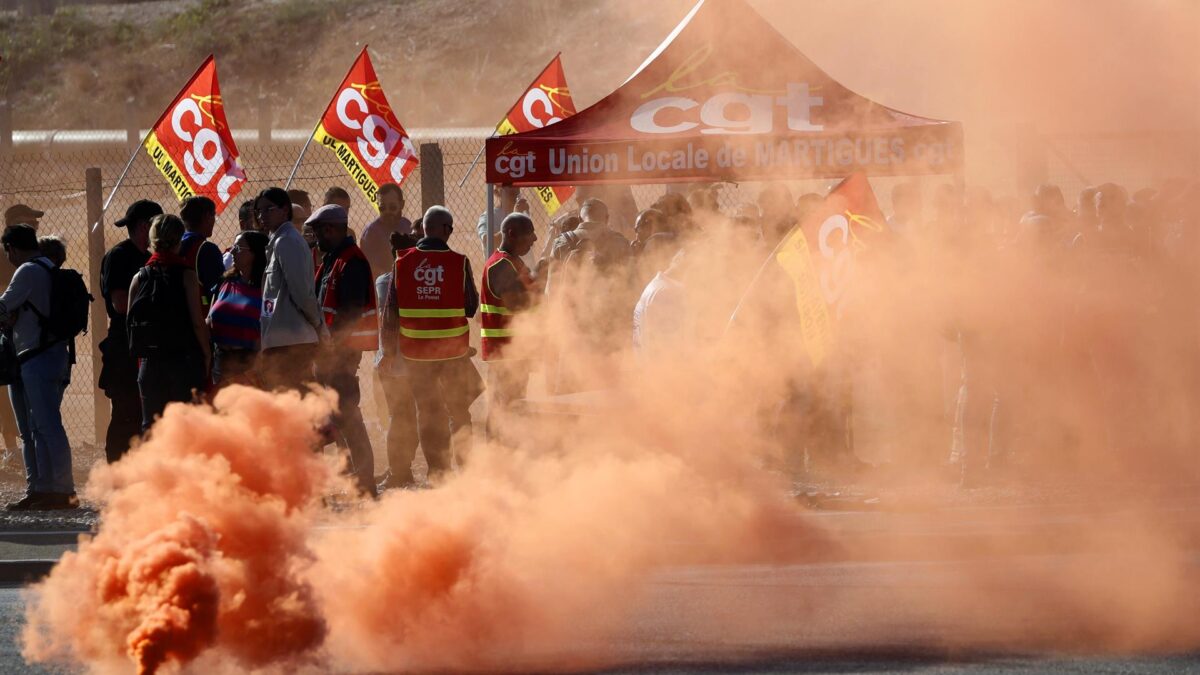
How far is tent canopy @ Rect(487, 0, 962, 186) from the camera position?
10.0 m

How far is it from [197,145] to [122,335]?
9.13ft

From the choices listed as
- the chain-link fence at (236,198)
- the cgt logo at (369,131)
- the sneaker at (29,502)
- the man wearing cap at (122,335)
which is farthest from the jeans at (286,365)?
the chain-link fence at (236,198)

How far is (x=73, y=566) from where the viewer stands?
559 centimetres

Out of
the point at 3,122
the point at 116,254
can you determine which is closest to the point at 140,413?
the point at 116,254

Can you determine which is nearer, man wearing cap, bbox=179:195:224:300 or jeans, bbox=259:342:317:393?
jeans, bbox=259:342:317:393

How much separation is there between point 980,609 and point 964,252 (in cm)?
270

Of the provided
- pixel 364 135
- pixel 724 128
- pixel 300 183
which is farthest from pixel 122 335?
pixel 300 183

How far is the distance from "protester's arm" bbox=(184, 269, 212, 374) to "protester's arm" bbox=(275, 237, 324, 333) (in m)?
0.48

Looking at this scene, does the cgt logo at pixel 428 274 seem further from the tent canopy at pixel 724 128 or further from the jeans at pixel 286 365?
the tent canopy at pixel 724 128

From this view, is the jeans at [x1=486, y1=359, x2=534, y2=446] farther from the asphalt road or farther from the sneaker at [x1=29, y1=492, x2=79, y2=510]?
the sneaker at [x1=29, y1=492, x2=79, y2=510]

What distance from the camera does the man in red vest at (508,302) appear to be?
968cm

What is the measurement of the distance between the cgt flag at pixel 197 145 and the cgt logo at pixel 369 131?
3.32 feet

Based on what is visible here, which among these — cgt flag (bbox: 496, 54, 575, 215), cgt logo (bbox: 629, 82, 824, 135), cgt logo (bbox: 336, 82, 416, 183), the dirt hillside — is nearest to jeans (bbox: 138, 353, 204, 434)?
cgt logo (bbox: 629, 82, 824, 135)

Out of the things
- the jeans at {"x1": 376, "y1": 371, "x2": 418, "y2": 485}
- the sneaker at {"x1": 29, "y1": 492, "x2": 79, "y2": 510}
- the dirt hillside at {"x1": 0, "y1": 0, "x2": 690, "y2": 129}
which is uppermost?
the dirt hillside at {"x1": 0, "y1": 0, "x2": 690, "y2": 129}
